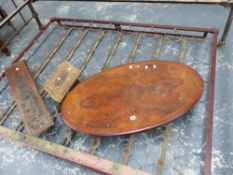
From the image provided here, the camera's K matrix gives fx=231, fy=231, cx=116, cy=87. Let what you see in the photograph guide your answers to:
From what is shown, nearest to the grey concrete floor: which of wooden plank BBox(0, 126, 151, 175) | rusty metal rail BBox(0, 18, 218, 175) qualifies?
rusty metal rail BBox(0, 18, 218, 175)

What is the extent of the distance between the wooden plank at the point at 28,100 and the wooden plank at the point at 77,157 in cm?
10

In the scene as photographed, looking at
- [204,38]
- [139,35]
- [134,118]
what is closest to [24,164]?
[134,118]

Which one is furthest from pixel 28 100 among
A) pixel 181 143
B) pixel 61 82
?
pixel 181 143

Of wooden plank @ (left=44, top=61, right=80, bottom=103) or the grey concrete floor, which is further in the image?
wooden plank @ (left=44, top=61, right=80, bottom=103)

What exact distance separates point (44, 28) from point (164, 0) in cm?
157

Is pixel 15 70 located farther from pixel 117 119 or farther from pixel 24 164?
pixel 117 119

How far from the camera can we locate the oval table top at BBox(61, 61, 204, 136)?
160cm

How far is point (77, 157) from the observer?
1.54 meters

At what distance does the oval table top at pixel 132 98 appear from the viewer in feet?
5.26

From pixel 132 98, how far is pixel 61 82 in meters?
0.70

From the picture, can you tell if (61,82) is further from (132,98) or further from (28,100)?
(132,98)

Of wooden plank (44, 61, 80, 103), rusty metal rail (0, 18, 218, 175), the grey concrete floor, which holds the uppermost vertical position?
wooden plank (44, 61, 80, 103)

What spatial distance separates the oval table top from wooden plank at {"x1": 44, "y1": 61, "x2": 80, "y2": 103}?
0.13 metres

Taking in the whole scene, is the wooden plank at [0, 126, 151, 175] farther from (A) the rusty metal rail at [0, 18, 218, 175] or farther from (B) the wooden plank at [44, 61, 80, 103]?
(B) the wooden plank at [44, 61, 80, 103]
